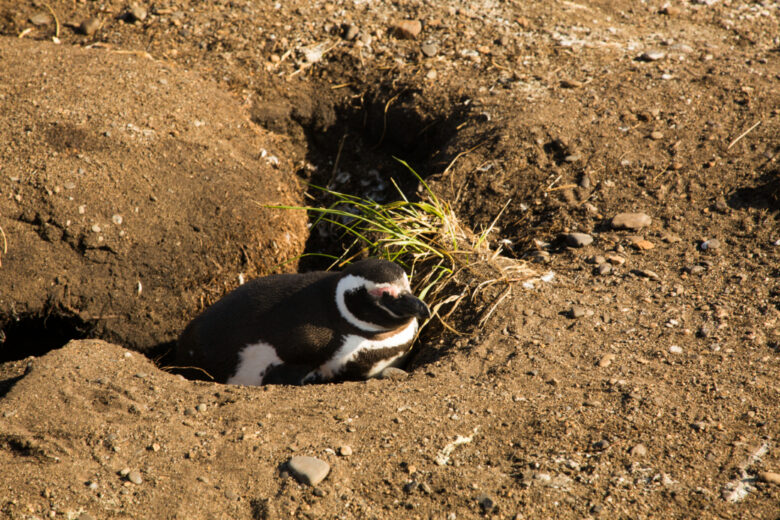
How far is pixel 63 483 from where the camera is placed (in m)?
2.43

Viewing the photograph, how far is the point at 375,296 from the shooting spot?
345 centimetres

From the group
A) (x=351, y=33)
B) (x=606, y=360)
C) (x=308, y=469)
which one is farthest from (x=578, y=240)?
(x=351, y=33)

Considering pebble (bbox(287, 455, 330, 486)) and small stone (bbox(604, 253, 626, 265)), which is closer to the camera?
pebble (bbox(287, 455, 330, 486))

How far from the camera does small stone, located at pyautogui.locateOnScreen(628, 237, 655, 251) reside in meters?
3.92

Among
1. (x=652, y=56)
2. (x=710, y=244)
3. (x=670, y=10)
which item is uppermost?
(x=670, y=10)

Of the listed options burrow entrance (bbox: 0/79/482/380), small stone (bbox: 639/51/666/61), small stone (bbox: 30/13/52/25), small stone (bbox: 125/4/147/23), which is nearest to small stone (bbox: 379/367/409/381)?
burrow entrance (bbox: 0/79/482/380)

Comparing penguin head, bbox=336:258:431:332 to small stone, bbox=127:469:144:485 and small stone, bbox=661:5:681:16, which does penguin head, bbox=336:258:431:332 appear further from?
small stone, bbox=661:5:681:16

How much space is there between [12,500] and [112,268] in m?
2.11

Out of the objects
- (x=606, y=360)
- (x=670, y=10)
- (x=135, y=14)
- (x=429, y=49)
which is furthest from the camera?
(x=670, y=10)

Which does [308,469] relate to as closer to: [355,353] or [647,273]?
[355,353]

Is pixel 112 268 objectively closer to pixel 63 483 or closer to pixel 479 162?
pixel 63 483

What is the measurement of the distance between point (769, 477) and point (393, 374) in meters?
1.69

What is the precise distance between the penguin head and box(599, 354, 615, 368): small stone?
85 centimetres

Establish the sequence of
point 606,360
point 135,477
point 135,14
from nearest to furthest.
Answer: point 135,477 < point 606,360 < point 135,14
